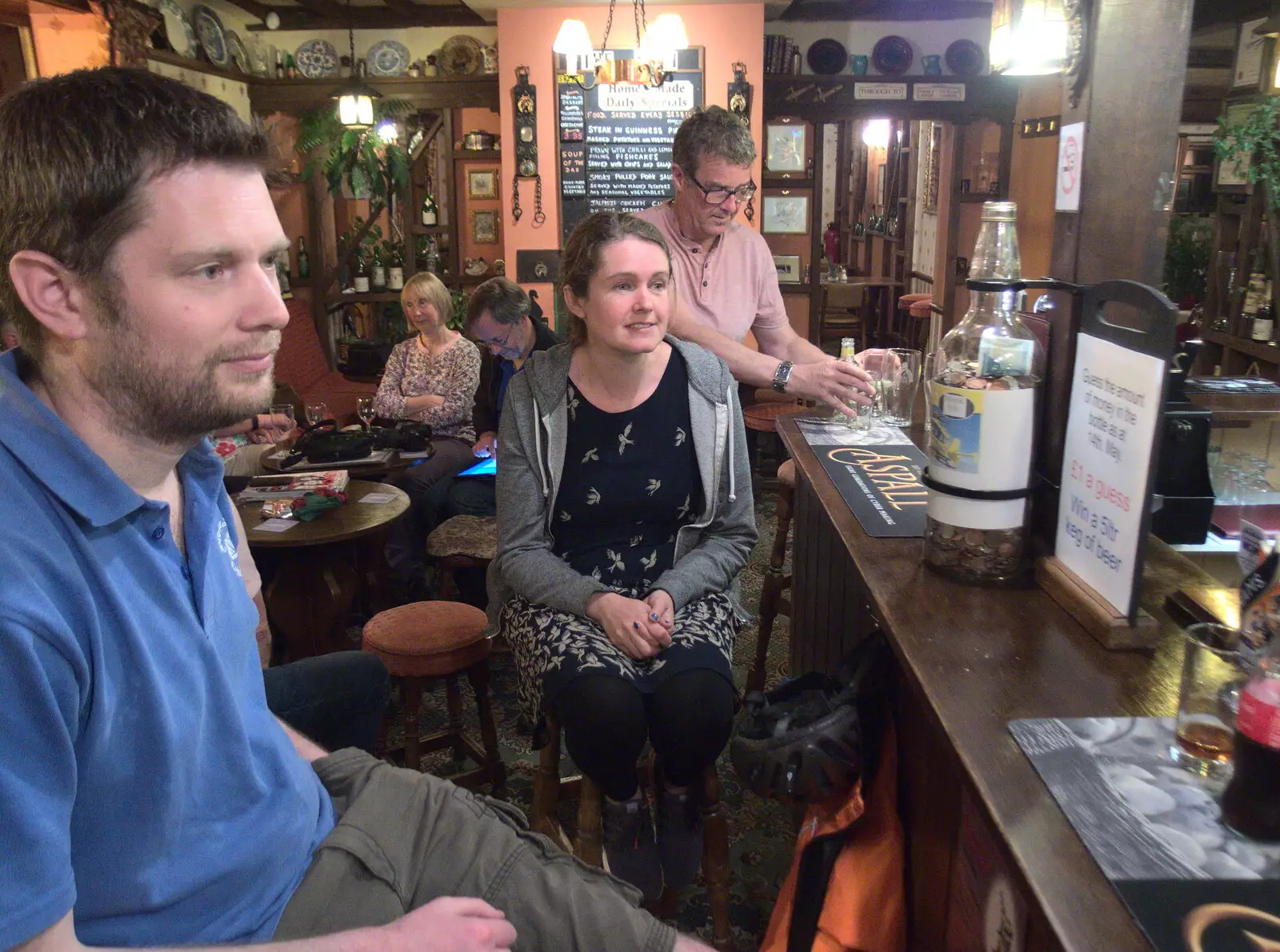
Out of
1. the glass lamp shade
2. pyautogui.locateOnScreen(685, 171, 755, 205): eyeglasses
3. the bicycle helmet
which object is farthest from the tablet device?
the glass lamp shade

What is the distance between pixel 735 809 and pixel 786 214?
17.3ft

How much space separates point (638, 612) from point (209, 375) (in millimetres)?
1048

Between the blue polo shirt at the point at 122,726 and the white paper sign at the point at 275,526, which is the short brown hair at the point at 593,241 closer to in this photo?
the blue polo shirt at the point at 122,726

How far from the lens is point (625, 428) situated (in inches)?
84.8

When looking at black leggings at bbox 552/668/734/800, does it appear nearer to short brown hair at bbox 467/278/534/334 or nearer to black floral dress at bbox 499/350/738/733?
black floral dress at bbox 499/350/738/733

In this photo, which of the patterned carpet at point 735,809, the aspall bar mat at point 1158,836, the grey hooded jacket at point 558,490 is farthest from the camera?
the patterned carpet at point 735,809

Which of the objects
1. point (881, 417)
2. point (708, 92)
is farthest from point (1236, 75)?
point (881, 417)

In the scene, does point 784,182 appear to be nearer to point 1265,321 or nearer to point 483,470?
point 1265,321

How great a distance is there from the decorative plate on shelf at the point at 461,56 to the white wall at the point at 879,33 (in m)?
2.04

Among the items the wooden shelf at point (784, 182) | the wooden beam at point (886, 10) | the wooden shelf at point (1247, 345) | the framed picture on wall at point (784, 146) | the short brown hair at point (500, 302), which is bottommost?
the wooden shelf at point (1247, 345)

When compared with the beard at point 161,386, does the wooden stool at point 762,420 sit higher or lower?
lower

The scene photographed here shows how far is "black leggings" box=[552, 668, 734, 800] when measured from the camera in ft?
5.99

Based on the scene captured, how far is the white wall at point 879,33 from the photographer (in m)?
6.68

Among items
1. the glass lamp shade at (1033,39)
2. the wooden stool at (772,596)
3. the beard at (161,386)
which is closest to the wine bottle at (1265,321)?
the wooden stool at (772,596)
